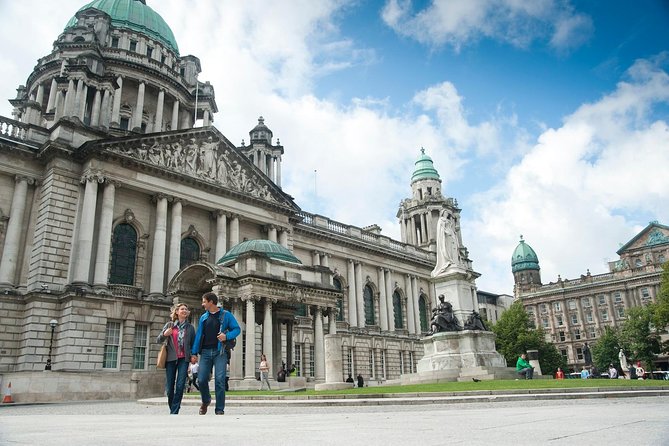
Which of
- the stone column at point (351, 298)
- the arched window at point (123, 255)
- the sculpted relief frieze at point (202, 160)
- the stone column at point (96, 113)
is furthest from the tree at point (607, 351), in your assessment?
the stone column at point (96, 113)

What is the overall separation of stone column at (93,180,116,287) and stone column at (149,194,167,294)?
2.86m

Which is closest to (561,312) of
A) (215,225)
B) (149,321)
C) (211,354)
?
(215,225)

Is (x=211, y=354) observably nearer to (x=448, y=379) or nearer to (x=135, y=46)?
(x=448, y=379)

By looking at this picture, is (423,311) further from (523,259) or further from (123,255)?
(523,259)

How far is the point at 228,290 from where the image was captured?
26.8 metres

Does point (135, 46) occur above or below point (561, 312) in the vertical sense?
above

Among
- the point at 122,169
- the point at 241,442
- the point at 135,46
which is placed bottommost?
the point at 241,442

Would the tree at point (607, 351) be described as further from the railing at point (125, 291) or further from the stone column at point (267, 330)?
the railing at point (125, 291)

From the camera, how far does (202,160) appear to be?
38.8m

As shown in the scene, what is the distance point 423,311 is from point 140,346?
36907 millimetres

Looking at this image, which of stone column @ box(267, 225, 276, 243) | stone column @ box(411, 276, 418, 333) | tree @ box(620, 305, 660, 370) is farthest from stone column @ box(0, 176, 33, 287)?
tree @ box(620, 305, 660, 370)

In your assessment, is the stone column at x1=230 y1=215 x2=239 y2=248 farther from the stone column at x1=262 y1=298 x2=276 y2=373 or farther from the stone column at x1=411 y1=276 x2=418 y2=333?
the stone column at x1=411 y1=276 x2=418 y2=333

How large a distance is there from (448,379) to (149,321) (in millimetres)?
19361

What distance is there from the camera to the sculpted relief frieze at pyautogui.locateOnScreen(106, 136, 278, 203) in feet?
116
